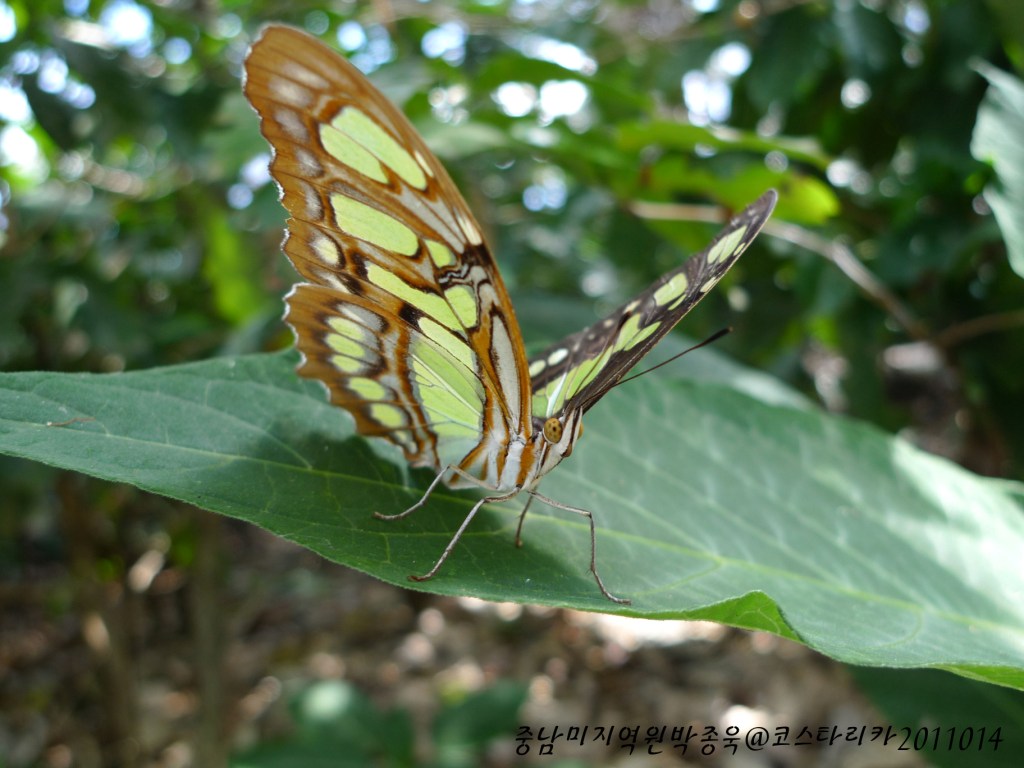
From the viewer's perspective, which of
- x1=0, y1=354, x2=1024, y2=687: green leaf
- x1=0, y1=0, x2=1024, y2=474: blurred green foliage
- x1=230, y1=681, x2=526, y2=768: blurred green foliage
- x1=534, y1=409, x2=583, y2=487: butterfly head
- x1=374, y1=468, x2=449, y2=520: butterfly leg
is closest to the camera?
x1=0, y1=354, x2=1024, y2=687: green leaf

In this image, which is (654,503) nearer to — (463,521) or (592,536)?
(592,536)

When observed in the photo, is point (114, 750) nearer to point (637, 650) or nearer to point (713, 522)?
point (637, 650)

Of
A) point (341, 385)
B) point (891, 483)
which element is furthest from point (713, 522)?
point (341, 385)

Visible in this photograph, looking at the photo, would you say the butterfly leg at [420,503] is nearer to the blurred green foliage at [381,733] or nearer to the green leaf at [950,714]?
the green leaf at [950,714]

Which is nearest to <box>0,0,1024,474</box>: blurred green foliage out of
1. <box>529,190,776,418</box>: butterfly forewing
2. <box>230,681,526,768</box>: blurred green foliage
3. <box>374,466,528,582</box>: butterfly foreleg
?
<box>529,190,776,418</box>: butterfly forewing

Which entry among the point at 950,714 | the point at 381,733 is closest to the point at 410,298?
the point at 950,714

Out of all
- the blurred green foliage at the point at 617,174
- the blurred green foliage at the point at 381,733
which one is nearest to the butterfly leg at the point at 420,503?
the blurred green foliage at the point at 617,174

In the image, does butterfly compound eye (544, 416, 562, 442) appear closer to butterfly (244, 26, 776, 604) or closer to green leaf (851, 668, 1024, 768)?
butterfly (244, 26, 776, 604)
